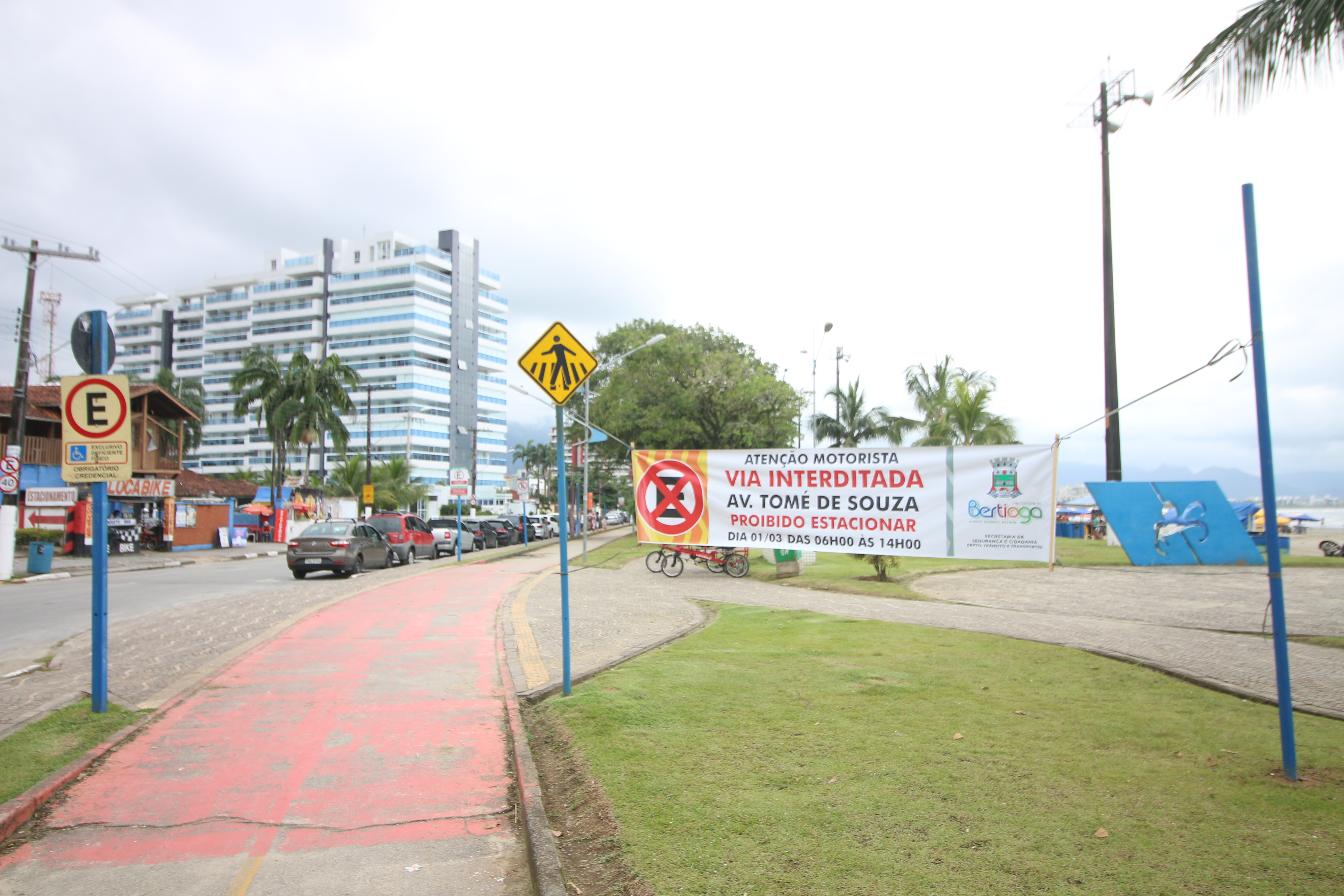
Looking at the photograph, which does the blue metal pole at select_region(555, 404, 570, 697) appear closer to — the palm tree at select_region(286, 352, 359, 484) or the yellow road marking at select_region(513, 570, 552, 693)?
the yellow road marking at select_region(513, 570, 552, 693)

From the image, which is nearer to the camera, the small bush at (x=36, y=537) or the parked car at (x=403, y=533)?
the parked car at (x=403, y=533)

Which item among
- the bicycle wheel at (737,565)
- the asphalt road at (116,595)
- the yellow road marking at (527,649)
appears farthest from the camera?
the bicycle wheel at (737,565)

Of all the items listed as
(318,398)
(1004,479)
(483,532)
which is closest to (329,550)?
(1004,479)

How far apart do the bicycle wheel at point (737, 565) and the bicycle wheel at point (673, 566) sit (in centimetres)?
121

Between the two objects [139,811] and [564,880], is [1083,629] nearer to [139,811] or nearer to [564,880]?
[564,880]

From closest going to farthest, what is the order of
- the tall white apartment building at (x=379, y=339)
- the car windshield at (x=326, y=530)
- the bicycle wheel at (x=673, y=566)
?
the bicycle wheel at (x=673, y=566) → the car windshield at (x=326, y=530) → the tall white apartment building at (x=379, y=339)

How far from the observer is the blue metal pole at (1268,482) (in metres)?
4.39

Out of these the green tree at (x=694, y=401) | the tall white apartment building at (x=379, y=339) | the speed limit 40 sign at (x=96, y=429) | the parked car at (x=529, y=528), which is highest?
the tall white apartment building at (x=379, y=339)

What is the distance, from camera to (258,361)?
149 feet

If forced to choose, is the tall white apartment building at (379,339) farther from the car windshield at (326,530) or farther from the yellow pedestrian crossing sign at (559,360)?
the yellow pedestrian crossing sign at (559,360)

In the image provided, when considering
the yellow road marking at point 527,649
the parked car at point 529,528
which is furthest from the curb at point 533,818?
the parked car at point 529,528

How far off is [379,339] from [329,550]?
258 ft

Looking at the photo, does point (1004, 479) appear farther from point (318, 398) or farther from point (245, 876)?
point (318, 398)

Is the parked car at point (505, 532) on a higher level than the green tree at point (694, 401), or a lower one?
lower
